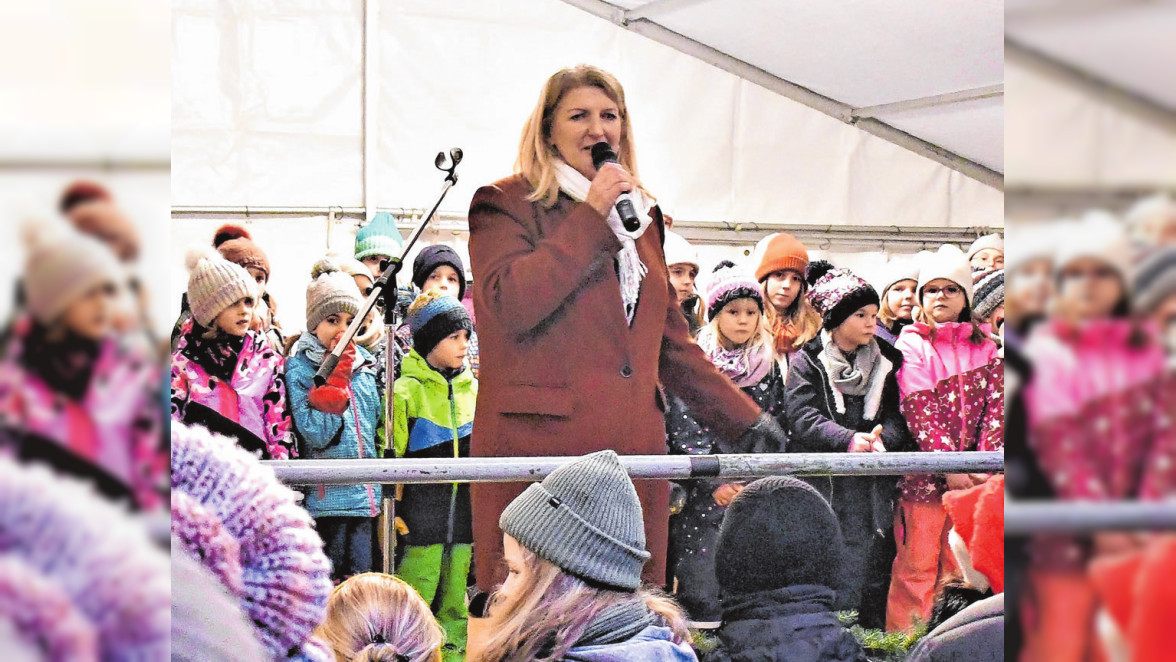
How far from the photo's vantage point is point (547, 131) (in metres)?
2.44

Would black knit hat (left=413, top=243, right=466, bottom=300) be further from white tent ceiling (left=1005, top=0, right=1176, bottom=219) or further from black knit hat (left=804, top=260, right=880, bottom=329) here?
white tent ceiling (left=1005, top=0, right=1176, bottom=219)

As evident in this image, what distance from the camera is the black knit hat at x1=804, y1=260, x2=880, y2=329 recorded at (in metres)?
2.69

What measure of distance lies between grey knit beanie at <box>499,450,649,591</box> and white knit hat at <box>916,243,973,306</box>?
1301 mm

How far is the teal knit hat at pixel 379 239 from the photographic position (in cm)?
231

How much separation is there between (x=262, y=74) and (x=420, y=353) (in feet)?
2.16

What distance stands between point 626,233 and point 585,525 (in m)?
0.92

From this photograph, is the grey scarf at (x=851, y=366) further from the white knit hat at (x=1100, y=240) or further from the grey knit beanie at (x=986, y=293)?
the white knit hat at (x=1100, y=240)

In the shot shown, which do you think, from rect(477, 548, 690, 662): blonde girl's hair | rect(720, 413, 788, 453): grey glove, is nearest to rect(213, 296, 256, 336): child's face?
rect(477, 548, 690, 662): blonde girl's hair

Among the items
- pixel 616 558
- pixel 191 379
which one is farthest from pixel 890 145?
pixel 191 379

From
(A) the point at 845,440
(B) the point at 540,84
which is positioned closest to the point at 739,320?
(A) the point at 845,440

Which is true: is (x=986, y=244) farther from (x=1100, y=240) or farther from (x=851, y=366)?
(x=1100, y=240)

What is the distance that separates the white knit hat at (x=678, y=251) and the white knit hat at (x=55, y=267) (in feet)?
6.60

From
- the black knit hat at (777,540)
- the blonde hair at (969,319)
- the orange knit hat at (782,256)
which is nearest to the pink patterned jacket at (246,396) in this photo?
the black knit hat at (777,540)

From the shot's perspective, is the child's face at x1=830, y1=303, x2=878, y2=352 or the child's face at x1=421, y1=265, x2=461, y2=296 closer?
the child's face at x1=421, y1=265, x2=461, y2=296
